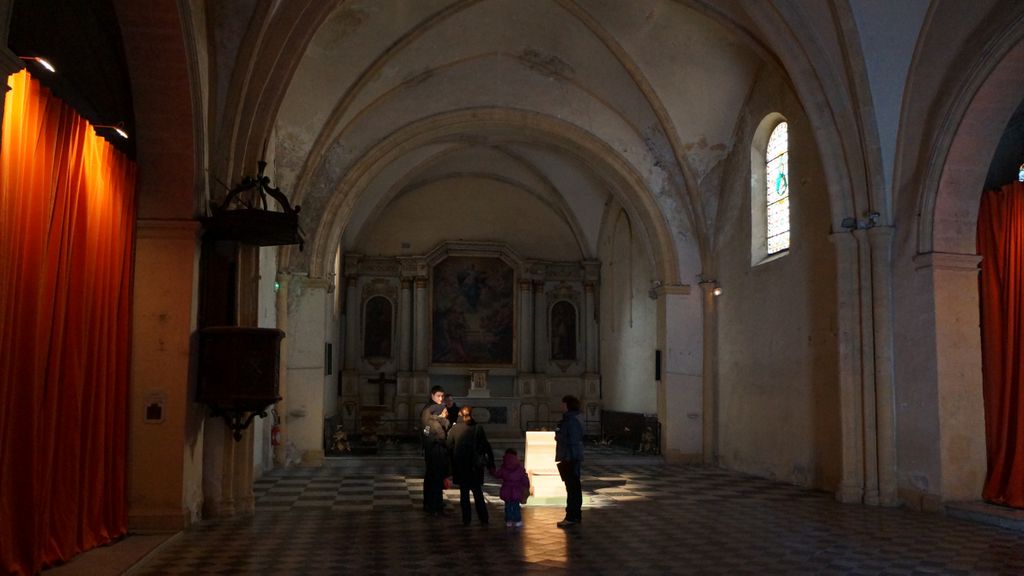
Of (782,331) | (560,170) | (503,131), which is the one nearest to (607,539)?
(782,331)

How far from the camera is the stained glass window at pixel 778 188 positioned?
13828 millimetres

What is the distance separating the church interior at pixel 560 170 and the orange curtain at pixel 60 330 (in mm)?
29

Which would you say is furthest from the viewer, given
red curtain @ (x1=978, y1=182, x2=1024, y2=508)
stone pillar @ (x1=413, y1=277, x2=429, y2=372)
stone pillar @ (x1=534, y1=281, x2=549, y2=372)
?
stone pillar @ (x1=534, y1=281, x2=549, y2=372)

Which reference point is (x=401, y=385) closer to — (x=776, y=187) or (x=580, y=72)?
(x=580, y=72)

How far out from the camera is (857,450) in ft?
36.4

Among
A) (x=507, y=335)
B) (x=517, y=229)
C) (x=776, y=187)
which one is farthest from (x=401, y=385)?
(x=776, y=187)

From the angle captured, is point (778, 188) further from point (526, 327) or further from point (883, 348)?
point (526, 327)

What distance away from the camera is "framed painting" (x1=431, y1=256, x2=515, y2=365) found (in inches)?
912

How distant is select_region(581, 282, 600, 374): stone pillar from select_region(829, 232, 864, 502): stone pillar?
40.7 feet

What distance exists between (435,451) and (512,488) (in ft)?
4.02

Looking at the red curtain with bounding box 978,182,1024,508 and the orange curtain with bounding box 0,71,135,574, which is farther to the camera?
the red curtain with bounding box 978,182,1024,508

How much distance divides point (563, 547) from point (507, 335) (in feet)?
51.2

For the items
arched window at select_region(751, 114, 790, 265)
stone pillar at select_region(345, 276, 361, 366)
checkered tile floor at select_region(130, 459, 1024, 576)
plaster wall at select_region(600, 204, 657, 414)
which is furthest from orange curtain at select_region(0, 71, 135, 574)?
stone pillar at select_region(345, 276, 361, 366)

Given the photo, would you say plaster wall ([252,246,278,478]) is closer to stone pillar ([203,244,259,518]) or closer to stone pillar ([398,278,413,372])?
stone pillar ([203,244,259,518])
